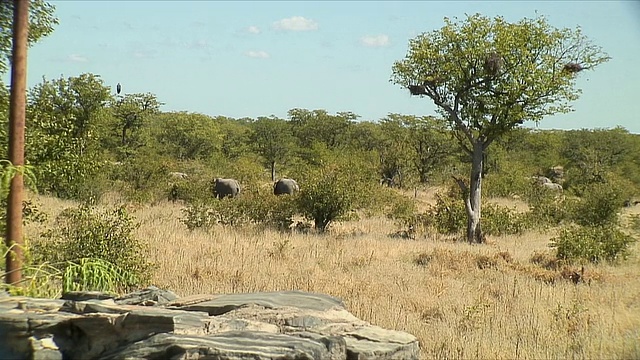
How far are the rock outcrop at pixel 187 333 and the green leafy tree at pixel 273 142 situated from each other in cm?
4880

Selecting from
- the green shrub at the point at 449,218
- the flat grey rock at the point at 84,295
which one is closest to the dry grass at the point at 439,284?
the green shrub at the point at 449,218

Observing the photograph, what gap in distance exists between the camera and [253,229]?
1952 cm

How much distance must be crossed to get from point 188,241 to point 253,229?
4268mm

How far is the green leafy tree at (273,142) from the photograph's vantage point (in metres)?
57.2

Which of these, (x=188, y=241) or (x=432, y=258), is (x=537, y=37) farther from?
(x=188, y=241)

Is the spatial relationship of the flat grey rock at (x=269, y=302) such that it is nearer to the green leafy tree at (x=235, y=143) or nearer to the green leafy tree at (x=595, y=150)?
the green leafy tree at (x=595, y=150)

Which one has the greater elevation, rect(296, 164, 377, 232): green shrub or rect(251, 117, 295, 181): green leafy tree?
rect(251, 117, 295, 181): green leafy tree

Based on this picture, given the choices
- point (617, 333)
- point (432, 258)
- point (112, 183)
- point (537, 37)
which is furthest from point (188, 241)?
point (112, 183)

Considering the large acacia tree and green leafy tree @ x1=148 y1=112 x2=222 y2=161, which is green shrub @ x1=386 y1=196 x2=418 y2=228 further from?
green leafy tree @ x1=148 y1=112 x2=222 y2=161

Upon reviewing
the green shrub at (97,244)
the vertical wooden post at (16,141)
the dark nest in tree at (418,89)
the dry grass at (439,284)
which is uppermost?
the dark nest in tree at (418,89)

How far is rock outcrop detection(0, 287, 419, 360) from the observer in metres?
4.90

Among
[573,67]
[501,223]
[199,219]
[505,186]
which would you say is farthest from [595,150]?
[199,219]

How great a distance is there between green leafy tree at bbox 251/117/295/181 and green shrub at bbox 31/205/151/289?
43428mm

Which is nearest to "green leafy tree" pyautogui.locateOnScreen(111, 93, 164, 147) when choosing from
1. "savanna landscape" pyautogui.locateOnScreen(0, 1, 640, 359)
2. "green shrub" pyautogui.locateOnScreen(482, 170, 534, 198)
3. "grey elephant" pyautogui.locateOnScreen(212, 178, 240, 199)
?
"savanna landscape" pyautogui.locateOnScreen(0, 1, 640, 359)
